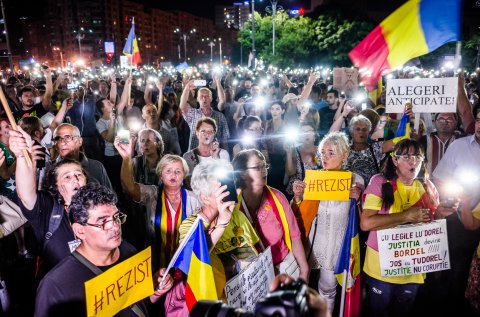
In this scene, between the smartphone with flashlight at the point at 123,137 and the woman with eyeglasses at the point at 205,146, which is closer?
the smartphone with flashlight at the point at 123,137

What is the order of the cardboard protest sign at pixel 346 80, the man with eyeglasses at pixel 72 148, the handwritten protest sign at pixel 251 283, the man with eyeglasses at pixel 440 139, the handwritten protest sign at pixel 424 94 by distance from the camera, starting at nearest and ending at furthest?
the handwritten protest sign at pixel 251 283 < the man with eyeglasses at pixel 72 148 < the handwritten protest sign at pixel 424 94 < the man with eyeglasses at pixel 440 139 < the cardboard protest sign at pixel 346 80

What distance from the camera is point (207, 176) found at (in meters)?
3.15

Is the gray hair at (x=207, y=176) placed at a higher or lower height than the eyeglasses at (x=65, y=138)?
lower

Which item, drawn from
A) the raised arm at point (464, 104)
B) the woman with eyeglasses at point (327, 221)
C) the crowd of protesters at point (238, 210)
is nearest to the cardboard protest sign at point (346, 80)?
the crowd of protesters at point (238, 210)

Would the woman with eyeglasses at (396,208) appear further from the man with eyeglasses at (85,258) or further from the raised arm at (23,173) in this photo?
the raised arm at (23,173)

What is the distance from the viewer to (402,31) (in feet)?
15.2

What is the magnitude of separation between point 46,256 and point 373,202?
2.83 m

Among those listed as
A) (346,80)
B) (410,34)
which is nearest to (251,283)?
(410,34)

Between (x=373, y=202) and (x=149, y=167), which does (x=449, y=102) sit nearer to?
(x=373, y=202)

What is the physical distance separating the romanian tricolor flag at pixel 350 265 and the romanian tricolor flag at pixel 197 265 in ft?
4.97

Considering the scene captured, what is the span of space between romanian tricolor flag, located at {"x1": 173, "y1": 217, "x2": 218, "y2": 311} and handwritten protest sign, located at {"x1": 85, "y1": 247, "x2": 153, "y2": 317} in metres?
0.23

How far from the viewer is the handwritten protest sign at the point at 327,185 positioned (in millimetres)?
3742

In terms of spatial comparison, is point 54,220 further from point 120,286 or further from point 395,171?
point 395,171

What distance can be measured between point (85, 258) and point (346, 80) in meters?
10.00
